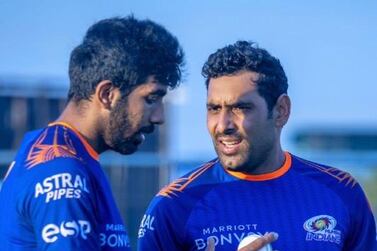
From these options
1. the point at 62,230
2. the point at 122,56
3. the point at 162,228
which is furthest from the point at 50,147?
the point at 162,228

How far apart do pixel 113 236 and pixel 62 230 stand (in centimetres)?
32

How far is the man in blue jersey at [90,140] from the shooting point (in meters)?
3.79

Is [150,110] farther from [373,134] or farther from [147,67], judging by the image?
[373,134]

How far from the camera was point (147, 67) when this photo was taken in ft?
13.5

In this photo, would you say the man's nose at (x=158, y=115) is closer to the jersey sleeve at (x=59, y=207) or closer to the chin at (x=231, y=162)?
the jersey sleeve at (x=59, y=207)

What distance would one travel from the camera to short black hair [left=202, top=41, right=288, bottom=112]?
4.93 metres

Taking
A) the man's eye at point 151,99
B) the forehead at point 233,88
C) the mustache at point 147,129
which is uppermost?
the forehead at point 233,88

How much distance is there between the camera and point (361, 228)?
16.2ft

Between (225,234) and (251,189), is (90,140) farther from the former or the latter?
(251,189)

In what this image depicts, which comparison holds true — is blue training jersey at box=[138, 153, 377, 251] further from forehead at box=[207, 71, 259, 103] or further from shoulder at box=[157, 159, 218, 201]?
forehead at box=[207, 71, 259, 103]

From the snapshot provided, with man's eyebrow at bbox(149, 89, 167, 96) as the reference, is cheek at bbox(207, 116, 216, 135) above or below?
below

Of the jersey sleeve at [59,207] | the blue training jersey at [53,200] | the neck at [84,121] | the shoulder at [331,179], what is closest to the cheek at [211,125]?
the shoulder at [331,179]

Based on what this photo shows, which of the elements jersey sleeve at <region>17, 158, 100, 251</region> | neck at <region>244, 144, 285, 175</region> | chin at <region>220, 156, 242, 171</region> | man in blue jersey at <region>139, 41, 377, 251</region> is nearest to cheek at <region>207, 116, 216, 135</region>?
man in blue jersey at <region>139, 41, 377, 251</region>

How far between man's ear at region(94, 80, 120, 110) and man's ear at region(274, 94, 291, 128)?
3.58 ft
